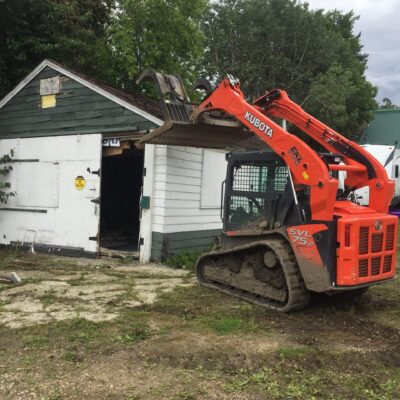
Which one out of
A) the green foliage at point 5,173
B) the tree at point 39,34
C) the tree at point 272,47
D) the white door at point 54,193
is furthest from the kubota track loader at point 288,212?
the tree at point 272,47

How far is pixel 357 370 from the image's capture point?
13.8 feet

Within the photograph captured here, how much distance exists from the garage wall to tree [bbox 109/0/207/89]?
28.3ft

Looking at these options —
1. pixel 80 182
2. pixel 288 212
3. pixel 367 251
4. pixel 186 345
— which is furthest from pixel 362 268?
pixel 80 182

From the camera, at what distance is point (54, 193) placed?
34.4 feet

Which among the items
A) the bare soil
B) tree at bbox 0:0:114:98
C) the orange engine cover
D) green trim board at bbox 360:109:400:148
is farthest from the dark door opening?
green trim board at bbox 360:109:400:148

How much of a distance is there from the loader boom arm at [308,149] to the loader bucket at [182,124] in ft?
1.11

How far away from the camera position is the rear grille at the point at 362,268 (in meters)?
5.57

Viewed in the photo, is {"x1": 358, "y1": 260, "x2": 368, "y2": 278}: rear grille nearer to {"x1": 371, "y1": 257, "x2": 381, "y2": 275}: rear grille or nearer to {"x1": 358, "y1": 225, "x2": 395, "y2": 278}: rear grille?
{"x1": 358, "y1": 225, "x2": 395, "y2": 278}: rear grille

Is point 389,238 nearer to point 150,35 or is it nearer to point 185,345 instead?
point 185,345

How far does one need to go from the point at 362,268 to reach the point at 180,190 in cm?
472

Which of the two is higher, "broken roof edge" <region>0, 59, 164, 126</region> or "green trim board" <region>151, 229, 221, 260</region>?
"broken roof edge" <region>0, 59, 164, 126</region>

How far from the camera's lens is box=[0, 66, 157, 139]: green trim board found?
9781 millimetres

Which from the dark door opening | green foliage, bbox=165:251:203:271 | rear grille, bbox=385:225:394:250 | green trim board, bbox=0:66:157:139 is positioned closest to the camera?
rear grille, bbox=385:225:394:250

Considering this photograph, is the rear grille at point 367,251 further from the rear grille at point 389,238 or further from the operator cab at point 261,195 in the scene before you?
the operator cab at point 261,195
